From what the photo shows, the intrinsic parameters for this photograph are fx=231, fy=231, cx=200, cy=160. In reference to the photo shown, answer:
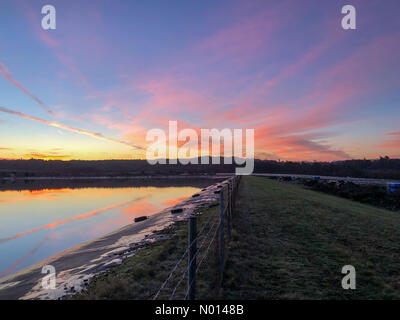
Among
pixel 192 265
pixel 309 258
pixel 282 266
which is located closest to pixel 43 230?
pixel 282 266

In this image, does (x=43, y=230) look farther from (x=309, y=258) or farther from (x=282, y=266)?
(x=309, y=258)

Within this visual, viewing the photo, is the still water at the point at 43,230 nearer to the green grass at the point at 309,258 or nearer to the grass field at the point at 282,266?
the grass field at the point at 282,266

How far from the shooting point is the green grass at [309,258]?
17.1ft

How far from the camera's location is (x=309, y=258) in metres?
7.13

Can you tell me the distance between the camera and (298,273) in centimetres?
608

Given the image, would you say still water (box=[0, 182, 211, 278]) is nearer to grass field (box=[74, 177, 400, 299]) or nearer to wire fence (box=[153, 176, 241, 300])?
grass field (box=[74, 177, 400, 299])

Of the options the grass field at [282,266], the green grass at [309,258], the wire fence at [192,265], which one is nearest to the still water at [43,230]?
the grass field at [282,266]

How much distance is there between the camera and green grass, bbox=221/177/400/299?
206 inches

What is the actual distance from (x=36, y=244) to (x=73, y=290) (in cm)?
1235

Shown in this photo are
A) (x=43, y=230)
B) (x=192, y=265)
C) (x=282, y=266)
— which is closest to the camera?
(x=192, y=265)

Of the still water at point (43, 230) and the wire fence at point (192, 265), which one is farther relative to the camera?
the still water at point (43, 230)

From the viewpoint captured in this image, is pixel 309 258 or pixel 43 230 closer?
pixel 309 258
